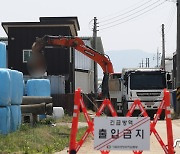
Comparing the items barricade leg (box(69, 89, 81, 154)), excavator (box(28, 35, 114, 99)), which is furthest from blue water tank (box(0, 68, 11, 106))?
excavator (box(28, 35, 114, 99))

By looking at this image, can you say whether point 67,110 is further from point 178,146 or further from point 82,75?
point 82,75

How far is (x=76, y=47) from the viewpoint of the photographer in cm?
2602

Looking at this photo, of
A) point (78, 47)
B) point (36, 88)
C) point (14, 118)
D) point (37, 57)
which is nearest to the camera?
point (14, 118)

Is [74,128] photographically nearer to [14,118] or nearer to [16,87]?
[14,118]

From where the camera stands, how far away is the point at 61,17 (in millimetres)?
43938

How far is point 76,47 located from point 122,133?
16389 mm

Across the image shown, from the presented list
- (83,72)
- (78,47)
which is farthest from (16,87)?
(83,72)

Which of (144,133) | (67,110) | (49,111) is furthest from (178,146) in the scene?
(67,110)

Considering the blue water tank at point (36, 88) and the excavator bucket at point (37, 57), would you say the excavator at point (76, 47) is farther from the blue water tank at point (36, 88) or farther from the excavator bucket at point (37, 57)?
the blue water tank at point (36, 88)

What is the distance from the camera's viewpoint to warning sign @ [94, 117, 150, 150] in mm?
9922

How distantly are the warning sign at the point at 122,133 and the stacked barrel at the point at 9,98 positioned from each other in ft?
15.3

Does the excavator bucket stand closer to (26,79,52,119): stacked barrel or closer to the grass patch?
(26,79,52,119): stacked barrel

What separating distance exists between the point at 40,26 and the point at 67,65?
4.28m

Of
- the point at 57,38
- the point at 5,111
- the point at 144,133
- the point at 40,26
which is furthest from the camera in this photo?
the point at 40,26
